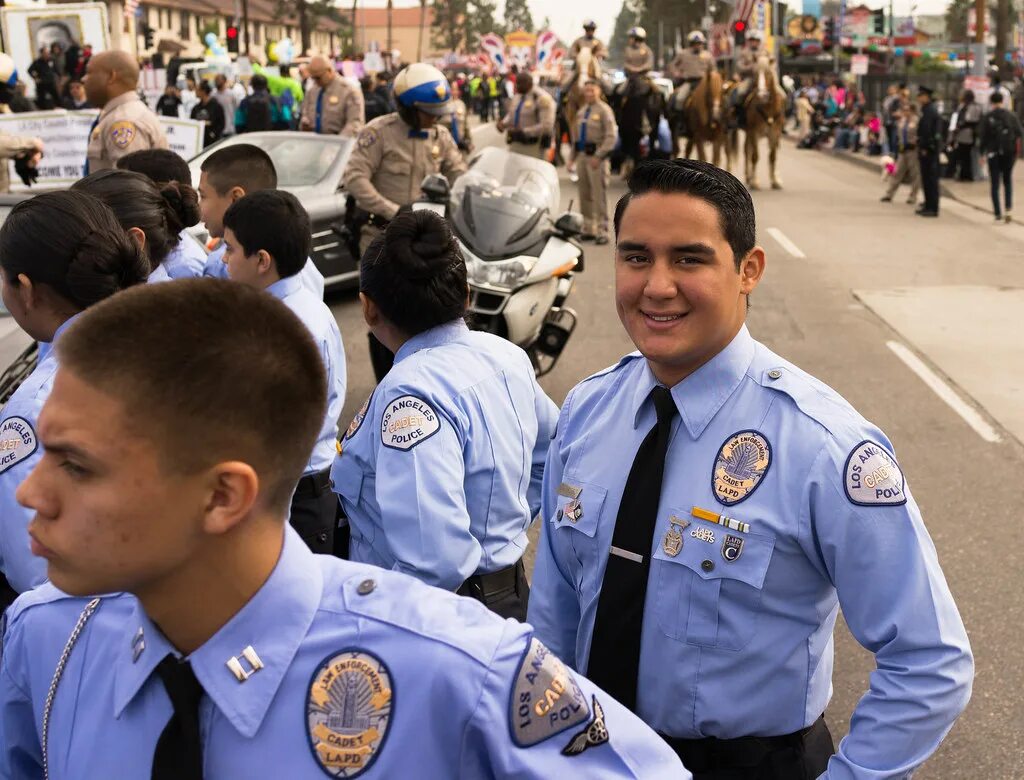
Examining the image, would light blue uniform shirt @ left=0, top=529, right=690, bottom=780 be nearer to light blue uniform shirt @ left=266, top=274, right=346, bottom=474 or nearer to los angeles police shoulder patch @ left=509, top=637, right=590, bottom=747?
los angeles police shoulder patch @ left=509, top=637, right=590, bottom=747

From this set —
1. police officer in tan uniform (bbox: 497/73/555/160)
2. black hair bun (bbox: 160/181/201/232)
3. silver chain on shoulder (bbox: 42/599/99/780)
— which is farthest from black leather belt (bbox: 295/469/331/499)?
police officer in tan uniform (bbox: 497/73/555/160)

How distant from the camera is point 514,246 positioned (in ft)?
25.5

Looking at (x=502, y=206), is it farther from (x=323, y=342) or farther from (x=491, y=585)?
(x=491, y=585)

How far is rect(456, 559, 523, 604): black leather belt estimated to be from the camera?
10.7 ft

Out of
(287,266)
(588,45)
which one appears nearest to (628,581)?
(287,266)

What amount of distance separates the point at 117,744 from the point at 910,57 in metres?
66.1

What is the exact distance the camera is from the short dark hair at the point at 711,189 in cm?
247

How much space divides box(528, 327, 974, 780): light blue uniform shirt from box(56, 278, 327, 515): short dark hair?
3.08ft

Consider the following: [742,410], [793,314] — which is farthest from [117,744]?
[793,314]

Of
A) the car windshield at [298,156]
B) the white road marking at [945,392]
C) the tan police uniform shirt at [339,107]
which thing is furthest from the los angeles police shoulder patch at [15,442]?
the tan police uniform shirt at [339,107]

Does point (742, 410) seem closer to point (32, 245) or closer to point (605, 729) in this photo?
point (605, 729)

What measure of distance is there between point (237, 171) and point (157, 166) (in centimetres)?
44

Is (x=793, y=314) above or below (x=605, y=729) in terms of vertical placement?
below

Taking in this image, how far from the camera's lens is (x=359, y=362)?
31.5 ft
